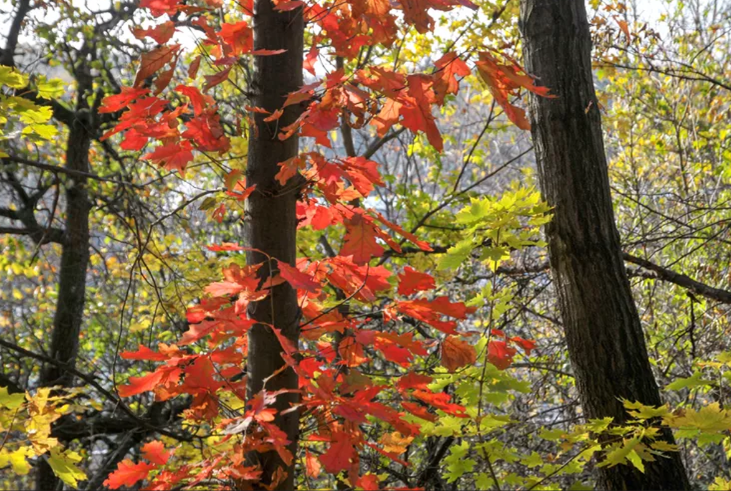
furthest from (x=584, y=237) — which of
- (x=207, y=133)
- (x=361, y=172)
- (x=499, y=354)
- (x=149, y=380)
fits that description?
(x=149, y=380)

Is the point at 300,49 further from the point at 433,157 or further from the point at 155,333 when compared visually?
the point at 155,333

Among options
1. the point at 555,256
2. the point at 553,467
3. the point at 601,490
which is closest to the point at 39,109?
the point at 555,256

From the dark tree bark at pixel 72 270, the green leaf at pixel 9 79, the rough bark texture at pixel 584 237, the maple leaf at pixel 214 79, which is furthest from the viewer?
the dark tree bark at pixel 72 270

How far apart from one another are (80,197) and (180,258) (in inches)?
99.1

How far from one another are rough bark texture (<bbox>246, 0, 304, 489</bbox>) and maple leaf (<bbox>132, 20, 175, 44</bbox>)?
0.30m

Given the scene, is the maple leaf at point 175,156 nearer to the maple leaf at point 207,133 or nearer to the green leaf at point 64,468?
the maple leaf at point 207,133

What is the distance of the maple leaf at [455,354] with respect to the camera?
177 centimetres

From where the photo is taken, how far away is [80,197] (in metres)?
6.41

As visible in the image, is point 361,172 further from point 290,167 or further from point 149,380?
point 149,380

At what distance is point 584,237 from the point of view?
2594 millimetres

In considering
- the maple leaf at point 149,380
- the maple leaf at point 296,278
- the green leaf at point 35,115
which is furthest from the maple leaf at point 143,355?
the green leaf at point 35,115

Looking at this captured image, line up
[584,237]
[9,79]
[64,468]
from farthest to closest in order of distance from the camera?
[584,237]
[64,468]
[9,79]

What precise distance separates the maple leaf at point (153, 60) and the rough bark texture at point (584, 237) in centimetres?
161

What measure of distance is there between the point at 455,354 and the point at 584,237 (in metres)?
1.04
